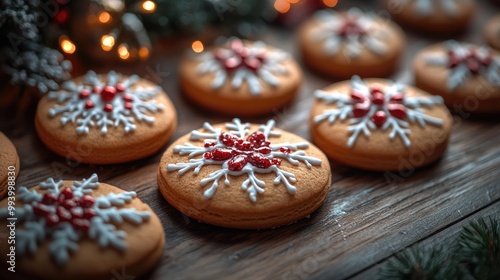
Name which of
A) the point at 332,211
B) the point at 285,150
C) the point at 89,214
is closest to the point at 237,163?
the point at 285,150

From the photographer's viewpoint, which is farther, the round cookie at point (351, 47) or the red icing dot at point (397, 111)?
the round cookie at point (351, 47)

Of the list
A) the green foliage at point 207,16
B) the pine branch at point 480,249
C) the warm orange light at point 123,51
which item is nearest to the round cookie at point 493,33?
the green foliage at point 207,16

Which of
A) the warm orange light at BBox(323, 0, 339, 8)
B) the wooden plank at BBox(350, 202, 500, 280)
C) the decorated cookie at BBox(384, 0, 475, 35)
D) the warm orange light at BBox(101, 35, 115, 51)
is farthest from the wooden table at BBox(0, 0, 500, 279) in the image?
the warm orange light at BBox(323, 0, 339, 8)

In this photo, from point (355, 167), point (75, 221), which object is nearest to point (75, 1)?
point (75, 221)

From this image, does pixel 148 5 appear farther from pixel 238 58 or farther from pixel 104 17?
pixel 238 58

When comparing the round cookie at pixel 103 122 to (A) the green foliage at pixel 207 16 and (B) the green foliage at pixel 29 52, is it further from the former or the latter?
(A) the green foliage at pixel 207 16

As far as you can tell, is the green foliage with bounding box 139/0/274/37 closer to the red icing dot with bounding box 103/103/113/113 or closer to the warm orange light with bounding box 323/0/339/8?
the warm orange light with bounding box 323/0/339/8
